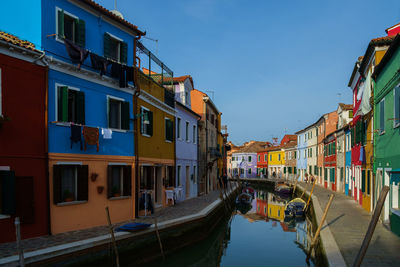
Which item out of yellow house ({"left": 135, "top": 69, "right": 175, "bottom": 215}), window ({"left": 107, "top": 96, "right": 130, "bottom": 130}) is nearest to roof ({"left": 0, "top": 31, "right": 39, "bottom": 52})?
window ({"left": 107, "top": 96, "right": 130, "bottom": 130})

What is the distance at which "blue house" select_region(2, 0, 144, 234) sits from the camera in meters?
10.4

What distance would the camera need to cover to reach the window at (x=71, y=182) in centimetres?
1050

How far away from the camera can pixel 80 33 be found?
443 inches

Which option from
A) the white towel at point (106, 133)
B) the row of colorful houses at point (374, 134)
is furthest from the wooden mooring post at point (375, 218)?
the white towel at point (106, 133)

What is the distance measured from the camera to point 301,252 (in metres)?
13.7

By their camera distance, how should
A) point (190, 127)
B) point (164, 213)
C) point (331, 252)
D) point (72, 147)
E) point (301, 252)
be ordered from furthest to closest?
point (190, 127)
point (164, 213)
point (301, 252)
point (72, 147)
point (331, 252)

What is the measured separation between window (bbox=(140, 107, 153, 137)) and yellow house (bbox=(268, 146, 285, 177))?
148ft

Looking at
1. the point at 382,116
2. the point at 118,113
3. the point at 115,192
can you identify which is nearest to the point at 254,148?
the point at 382,116

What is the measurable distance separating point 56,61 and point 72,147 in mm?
2827

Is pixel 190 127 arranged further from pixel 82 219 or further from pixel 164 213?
pixel 82 219

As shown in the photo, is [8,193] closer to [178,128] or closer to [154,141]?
[154,141]

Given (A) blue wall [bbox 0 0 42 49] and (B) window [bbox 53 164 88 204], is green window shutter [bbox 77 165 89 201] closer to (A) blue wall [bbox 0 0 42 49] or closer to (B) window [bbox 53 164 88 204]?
(B) window [bbox 53 164 88 204]

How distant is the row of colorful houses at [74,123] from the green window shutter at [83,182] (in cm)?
3

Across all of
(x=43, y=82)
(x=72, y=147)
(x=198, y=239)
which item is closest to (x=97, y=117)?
(x=72, y=147)
